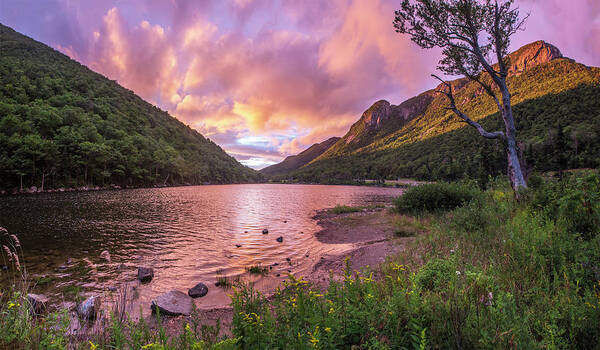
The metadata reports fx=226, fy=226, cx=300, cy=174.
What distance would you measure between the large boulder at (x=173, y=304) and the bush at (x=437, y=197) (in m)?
18.4

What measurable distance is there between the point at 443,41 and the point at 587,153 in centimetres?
8909

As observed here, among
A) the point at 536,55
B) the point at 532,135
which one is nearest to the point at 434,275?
the point at 532,135

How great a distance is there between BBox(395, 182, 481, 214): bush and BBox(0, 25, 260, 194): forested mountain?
64139 millimetres

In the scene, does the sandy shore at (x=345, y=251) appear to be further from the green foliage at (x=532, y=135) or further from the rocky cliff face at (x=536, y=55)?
the rocky cliff face at (x=536, y=55)

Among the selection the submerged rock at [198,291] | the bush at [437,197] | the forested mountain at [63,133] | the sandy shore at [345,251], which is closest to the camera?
the sandy shore at [345,251]

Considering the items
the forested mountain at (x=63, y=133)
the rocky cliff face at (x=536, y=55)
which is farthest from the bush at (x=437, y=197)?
the rocky cliff face at (x=536, y=55)

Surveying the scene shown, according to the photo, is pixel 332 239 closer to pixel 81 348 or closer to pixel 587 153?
pixel 81 348

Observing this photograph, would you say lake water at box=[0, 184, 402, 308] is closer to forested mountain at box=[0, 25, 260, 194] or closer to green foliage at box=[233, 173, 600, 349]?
green foliage at box=[233, 173, 600, 349]

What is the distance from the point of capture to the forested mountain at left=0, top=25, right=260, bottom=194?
4506cm

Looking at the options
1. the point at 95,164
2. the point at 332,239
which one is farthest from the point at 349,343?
the point at 95,164

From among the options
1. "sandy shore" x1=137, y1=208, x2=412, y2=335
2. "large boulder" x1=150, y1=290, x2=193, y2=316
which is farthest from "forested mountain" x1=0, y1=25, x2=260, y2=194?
"sandy shore" x1=137, y1=208, x2=412, y2=335

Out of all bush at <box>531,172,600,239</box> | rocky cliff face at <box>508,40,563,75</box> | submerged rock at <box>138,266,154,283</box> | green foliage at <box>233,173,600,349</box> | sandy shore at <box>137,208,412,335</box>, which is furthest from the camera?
rocky cliff face at <box>508,40,563,75</box>

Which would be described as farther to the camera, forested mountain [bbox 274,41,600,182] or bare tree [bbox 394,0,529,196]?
forested mountain [bbox 274,41,600,182]

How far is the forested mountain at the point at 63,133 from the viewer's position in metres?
45.1
